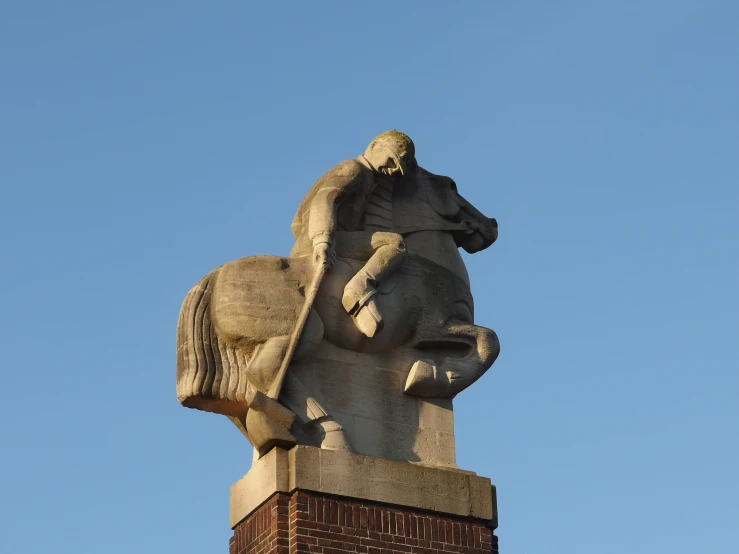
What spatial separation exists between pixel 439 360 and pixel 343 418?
1.32m

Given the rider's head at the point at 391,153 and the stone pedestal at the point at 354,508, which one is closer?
the stone pedestal at the point at 354,508

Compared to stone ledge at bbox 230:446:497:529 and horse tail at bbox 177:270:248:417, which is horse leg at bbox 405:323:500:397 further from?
horse tail at bbox 177:270:248:417

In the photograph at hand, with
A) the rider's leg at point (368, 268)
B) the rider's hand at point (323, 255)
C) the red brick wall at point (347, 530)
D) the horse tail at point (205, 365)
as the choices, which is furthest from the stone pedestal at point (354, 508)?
the rider's hand at point (323, 255)

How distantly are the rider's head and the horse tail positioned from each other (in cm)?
228

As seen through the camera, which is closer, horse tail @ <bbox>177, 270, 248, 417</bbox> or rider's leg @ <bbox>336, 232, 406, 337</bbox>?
horse tail @ <bbox>177, 270, 248, 417</bbox>

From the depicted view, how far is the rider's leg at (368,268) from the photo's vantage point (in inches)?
637

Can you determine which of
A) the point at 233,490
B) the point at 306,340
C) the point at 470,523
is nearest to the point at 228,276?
the point at 306,340

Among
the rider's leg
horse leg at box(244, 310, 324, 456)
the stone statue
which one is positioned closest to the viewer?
horse leg at box(244, 310, 324, 456)

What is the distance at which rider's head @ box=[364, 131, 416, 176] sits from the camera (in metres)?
17.2

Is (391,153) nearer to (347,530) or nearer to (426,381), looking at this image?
(426,381)

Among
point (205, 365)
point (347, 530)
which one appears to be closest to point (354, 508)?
point (347, 530)

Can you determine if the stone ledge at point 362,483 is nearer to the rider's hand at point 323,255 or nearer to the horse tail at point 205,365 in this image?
the horse tail at point 205,365

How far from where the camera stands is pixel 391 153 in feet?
56.5

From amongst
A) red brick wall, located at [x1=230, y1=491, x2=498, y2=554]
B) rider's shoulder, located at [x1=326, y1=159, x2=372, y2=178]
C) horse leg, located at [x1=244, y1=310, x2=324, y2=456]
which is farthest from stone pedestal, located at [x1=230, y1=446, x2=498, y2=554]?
rider's shoulder, located at [x1=326, y1=159, x2=372, y2=178]
